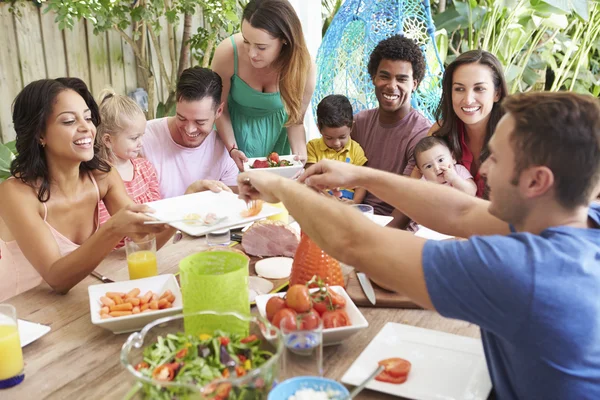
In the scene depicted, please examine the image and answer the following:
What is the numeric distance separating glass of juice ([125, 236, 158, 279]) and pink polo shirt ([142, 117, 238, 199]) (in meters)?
1.34

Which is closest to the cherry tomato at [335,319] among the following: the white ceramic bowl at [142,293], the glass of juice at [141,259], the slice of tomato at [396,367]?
the slice of tomato at [396,367]

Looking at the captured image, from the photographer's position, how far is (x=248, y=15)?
9.60 ft

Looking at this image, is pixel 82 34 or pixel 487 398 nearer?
pixel 487 398

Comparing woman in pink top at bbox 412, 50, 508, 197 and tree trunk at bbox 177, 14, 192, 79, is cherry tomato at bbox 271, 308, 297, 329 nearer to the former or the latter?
woman in pink top at bbox 412, 50, 508, 197

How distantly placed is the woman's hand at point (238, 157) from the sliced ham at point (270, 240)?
1.22 meters

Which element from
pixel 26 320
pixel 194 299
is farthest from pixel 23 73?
pixel 194 299

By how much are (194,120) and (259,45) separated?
548 mm

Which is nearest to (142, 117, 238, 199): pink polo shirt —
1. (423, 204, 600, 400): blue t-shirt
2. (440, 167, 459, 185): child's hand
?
(440, 167, 459, 185): child's hand

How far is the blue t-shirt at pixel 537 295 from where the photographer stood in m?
0.96

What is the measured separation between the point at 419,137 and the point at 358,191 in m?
0.50

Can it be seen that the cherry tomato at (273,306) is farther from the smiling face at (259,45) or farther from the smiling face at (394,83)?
the smiling face at (394,83)

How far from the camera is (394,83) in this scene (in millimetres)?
3127

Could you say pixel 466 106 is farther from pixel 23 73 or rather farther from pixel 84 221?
pixel 23 73

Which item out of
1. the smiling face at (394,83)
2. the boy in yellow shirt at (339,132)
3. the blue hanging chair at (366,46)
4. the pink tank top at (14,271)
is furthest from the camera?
the blue hanging chair at (366,46)
